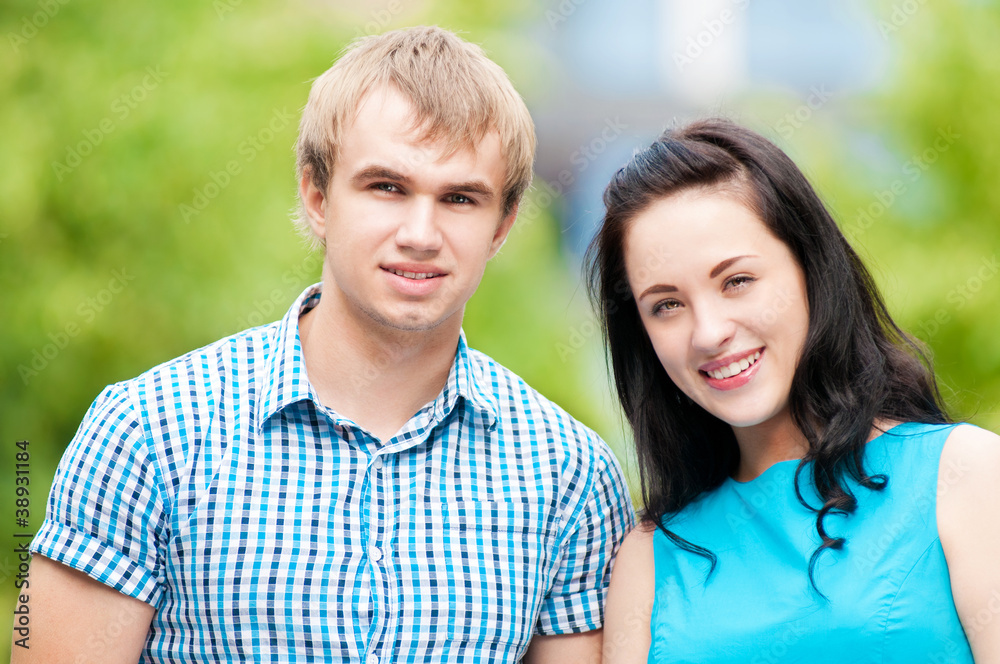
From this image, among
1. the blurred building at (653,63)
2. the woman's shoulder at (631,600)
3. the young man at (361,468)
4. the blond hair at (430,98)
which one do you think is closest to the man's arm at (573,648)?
the young man at (361,468)

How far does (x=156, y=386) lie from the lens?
2238 millimetres

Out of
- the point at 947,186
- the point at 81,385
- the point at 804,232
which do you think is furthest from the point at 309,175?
the point at 947,186

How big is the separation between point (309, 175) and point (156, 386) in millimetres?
609

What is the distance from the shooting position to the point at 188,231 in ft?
10.7

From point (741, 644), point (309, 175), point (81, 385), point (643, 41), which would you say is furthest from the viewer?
point (643, 41)

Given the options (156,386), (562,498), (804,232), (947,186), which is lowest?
(562,498)

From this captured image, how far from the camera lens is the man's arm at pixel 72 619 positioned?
2072 millimetres

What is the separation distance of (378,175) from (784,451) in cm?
110

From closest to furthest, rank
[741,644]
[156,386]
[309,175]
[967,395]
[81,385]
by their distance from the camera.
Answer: [741,644] → [156,386] → [309,175] → [81,385] → [967,395]

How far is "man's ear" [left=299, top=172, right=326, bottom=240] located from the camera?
2.36 meters

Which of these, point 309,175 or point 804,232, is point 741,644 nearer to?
point 804,232
